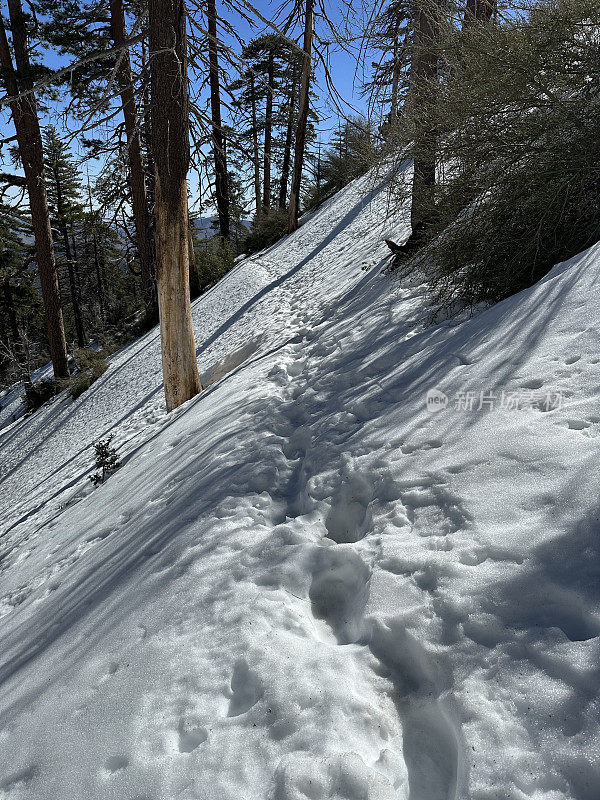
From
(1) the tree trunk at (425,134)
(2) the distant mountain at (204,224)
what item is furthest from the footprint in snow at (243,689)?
(2) the distant mountain at (204,224)

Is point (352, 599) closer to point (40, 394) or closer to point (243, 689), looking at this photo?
point (243, 689)

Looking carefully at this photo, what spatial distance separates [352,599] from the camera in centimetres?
221

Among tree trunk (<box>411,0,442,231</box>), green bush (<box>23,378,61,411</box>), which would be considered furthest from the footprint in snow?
green bush (<box>23,378,61,411</box>)

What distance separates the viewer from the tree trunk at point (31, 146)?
10047mm

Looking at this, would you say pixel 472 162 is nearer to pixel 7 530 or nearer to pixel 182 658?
pixel 182 658

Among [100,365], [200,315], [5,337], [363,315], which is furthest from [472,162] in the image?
[5,337]

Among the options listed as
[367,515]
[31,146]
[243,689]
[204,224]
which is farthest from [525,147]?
[204,224]

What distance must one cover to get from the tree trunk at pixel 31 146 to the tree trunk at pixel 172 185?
5.61 meters

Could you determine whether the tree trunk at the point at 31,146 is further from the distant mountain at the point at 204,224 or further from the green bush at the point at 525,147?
the green bush at the point at 525,147

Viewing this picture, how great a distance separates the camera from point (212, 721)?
173 cm

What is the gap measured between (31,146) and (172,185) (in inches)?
298

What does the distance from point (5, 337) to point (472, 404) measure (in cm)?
2880

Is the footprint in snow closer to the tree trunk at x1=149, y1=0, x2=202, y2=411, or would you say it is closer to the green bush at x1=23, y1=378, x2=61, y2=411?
the tree trunk at x1=149, y1=0, x2=202, y2=411

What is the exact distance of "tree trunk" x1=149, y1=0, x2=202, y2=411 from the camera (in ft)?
16.9
